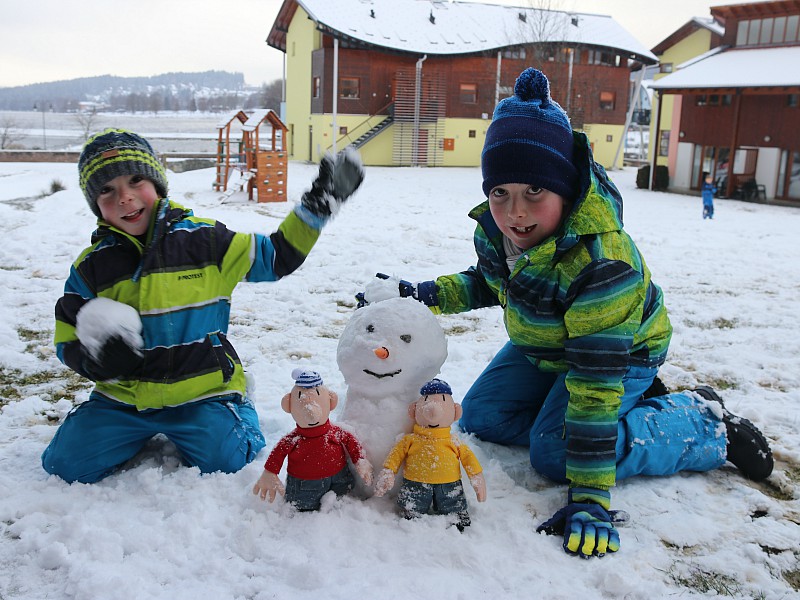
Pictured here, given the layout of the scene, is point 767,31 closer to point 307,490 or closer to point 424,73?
point 424,73

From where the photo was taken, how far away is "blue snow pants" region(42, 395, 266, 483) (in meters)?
2.63

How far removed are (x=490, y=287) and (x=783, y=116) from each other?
19617 mm

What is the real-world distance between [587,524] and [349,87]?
26.9 m

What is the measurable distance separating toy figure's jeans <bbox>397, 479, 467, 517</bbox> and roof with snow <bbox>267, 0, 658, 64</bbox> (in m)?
25.5

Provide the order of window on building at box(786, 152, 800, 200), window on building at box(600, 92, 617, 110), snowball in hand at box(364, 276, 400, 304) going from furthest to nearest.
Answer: window on building at box(600, 92, 617, 110), window on building at box(786, 152, 800, 200), snowball in hand at box(364, 276, 400, 304)

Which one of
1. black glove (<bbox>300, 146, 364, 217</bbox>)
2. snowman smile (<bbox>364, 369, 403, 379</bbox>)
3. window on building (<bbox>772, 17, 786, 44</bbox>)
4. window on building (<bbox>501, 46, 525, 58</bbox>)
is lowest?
snowman smile (<bbox>364, 369, 403, 379</bbox>)

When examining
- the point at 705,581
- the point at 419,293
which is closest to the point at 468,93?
the point at 419,293

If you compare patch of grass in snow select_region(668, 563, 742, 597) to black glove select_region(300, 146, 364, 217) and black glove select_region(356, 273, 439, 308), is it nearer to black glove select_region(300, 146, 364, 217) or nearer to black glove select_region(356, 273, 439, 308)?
black glove select_region(356, 273, 439, 308)

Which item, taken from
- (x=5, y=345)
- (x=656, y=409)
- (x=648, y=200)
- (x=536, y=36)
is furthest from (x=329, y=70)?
(x=656, y=409)

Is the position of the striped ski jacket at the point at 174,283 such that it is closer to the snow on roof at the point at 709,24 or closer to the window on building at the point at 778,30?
the window on building at the point at 778,30

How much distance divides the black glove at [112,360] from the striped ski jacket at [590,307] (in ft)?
4.78

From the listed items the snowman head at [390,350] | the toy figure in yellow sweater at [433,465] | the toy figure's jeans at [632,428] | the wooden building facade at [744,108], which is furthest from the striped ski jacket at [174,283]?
the wooden building facade at [744,108]

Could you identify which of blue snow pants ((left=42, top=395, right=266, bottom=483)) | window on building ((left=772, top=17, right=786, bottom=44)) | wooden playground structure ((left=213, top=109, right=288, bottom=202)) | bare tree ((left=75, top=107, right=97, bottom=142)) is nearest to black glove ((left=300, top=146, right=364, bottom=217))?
blue snow pants ((left=42, top=395, right=266, bottom=483))

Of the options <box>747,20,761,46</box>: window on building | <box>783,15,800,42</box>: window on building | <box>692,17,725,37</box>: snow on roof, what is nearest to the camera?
<box>783,15,800,42</box>: window on building
